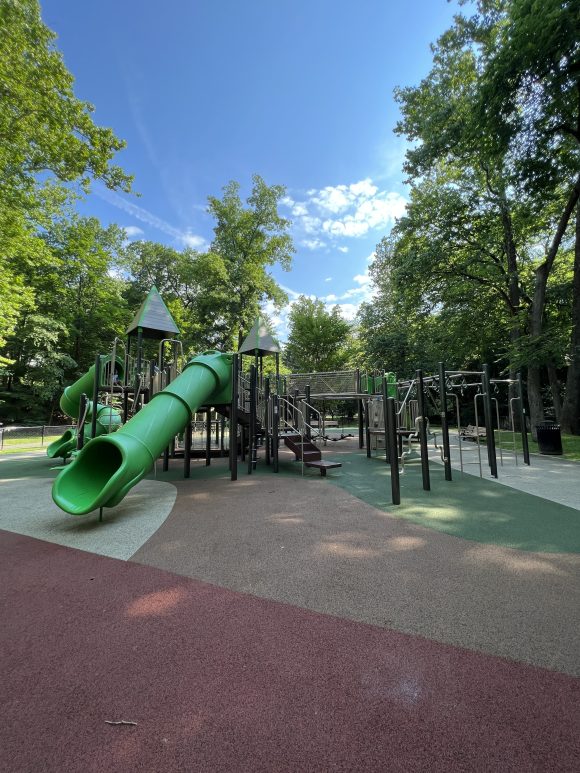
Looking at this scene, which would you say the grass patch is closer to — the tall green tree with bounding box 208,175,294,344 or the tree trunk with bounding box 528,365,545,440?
the tree trunk with bounding box 528,365,545,440

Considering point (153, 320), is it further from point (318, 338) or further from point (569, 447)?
point (318, 338)

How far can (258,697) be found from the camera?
199 centimetres

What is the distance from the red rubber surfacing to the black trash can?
39.4 ft

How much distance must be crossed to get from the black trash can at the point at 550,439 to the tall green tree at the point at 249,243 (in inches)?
873

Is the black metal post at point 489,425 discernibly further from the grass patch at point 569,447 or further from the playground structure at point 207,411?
the grass patch at point 569,447

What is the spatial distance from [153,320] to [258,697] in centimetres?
1139

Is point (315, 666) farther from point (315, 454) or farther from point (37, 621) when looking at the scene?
point (315, 454)

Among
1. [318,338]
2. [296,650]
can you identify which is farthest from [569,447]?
[318,338]

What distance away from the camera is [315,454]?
995cm

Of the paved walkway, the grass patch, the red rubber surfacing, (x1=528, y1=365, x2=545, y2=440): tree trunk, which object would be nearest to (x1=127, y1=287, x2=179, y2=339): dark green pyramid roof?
the paved walkway

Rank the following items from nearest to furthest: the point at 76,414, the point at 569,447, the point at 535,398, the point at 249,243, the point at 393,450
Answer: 1. the point at 393,450
2. the point at 569,447
3. the point at 76,414
4. the point at 535,398
5. the point at 249,243

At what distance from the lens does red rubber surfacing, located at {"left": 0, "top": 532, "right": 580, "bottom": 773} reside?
5.41 feet

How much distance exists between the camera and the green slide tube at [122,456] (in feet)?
16.9

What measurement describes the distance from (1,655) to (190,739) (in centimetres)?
158
